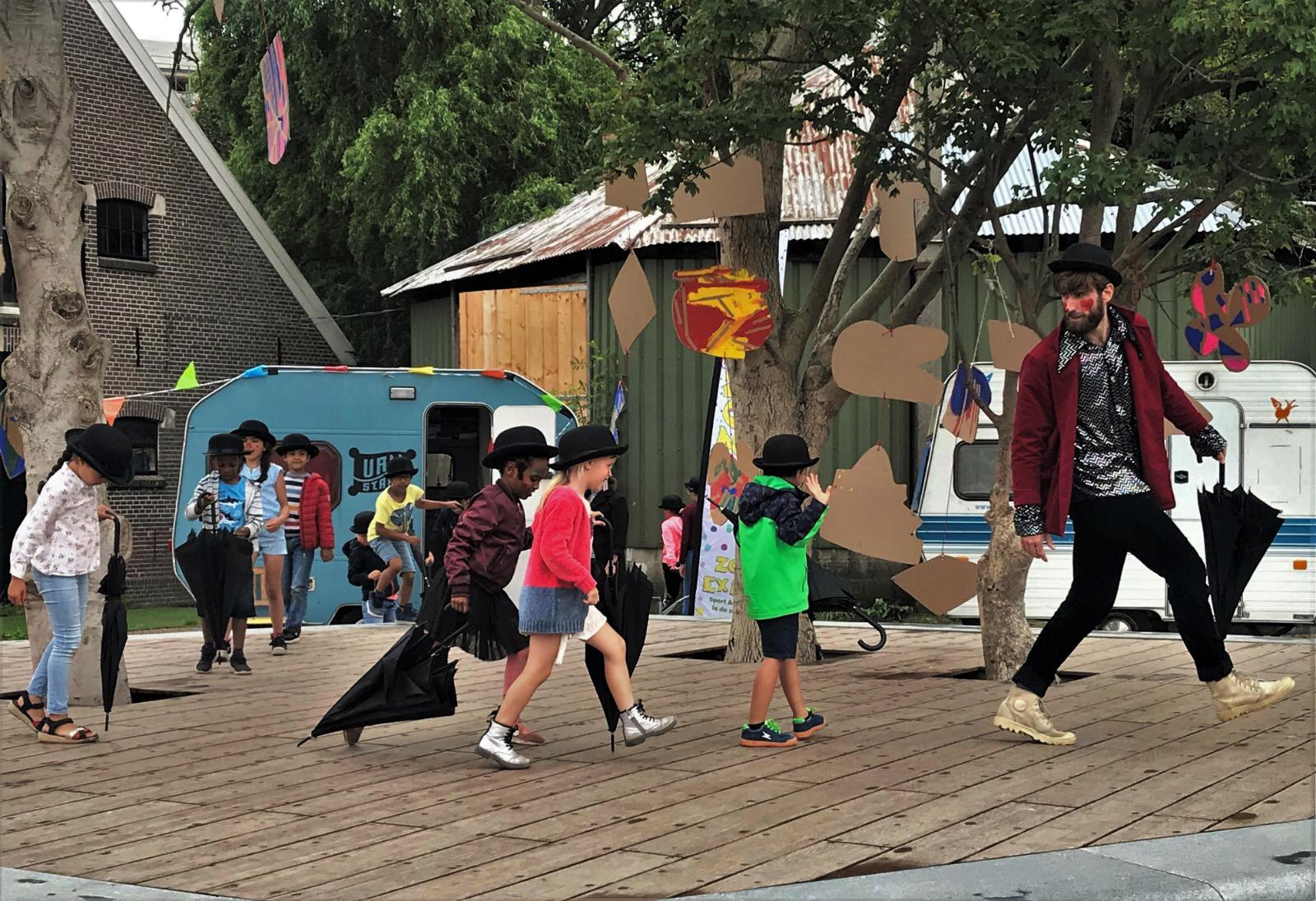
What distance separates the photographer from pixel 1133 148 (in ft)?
31.6

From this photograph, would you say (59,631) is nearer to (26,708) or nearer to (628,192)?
(26,708)

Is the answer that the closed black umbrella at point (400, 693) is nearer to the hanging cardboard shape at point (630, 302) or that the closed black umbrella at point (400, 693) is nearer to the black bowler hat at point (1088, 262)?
the hanging cardboard shape at point (630, 302)

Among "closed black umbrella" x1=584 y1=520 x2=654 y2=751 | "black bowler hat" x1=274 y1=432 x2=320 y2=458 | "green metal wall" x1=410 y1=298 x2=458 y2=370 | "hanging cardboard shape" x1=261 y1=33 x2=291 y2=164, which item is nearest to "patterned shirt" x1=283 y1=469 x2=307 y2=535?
"black bowler hat" x1=274 y1=432 x2=320 y2=458

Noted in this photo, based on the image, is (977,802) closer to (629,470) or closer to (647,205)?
(647,205)

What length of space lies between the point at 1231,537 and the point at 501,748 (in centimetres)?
400

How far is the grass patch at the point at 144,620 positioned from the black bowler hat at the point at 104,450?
9958 mm

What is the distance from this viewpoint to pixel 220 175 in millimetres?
27109

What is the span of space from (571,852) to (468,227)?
25682mm

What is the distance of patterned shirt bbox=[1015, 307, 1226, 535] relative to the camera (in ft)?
23.5

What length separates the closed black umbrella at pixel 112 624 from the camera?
8.73m

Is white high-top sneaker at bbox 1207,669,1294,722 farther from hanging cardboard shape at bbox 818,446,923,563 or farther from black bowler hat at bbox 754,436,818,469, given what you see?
hanging cardboard shape at bbox 818,446,923,563

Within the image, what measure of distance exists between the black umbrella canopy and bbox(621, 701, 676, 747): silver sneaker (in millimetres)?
115

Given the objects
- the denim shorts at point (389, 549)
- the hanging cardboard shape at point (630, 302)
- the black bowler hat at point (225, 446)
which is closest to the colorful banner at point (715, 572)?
the denim shorts at point (389, 549)

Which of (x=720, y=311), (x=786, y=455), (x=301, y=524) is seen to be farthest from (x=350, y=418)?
(x=786, y=455)
